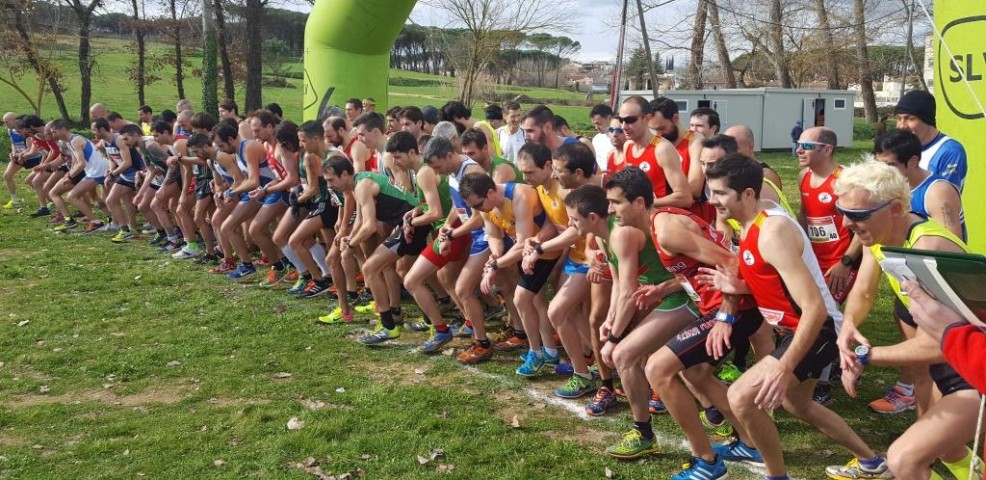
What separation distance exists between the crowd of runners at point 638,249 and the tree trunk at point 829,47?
891 inches

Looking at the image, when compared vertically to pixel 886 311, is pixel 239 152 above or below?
above

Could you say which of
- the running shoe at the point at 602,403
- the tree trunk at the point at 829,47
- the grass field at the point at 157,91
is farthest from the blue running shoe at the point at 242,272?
the tree trunk at the point at 829,47

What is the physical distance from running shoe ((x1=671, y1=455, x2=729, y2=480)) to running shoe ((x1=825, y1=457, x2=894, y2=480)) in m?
0.61

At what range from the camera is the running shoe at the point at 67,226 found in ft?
45.2

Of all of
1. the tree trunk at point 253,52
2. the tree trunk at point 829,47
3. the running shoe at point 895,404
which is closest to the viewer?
the running shoe at point 895,404

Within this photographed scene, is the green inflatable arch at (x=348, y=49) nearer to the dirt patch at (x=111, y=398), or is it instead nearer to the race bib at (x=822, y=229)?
the dirt patch at (x=111, y=398)

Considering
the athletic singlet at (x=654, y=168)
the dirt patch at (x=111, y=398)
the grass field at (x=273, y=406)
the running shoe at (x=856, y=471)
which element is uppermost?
the athletic singlet at (x=654, y=168)

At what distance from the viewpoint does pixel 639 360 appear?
182 inches

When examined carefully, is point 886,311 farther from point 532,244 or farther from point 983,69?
point 532,244

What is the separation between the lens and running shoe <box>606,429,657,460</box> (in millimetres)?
4695

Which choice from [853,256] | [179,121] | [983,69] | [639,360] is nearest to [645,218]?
[639,360]

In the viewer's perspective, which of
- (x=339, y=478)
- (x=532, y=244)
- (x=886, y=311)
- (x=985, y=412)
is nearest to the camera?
(x=985, y=412)

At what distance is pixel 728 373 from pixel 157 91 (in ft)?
152

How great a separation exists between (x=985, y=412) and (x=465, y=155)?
4409mm
